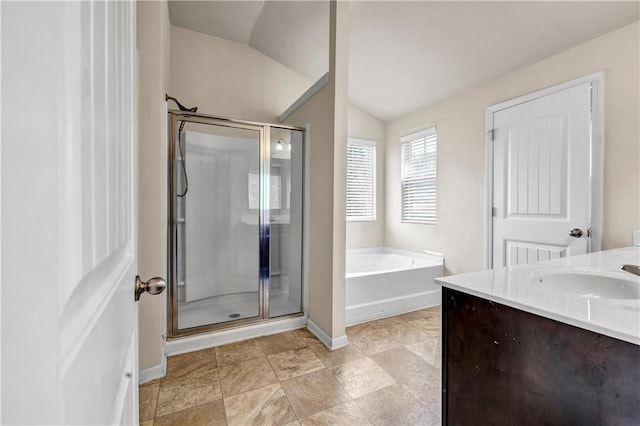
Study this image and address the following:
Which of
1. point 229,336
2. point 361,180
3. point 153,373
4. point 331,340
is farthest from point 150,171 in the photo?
point 361,180

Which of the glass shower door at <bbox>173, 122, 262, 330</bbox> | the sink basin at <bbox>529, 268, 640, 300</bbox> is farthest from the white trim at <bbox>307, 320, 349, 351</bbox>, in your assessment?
the sink basin at <bbox>529, 268, 640, 300</bbox>

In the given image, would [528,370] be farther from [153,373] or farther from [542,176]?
[542,176]

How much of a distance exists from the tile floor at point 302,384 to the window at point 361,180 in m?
1.94

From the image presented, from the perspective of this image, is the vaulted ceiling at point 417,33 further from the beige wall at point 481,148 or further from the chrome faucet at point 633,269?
the chrome faucet at point 633,269

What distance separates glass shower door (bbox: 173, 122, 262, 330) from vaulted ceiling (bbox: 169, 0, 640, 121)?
1.17 m

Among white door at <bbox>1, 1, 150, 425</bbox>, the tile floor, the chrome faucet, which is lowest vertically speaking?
the tile floor

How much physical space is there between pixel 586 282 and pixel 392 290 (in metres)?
1.72

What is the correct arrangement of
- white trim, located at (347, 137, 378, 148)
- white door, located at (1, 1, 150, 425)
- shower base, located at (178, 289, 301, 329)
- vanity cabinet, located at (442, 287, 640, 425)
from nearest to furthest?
white door, located at (1, 1, 150, 425) → vanity cabinet, located at (442, 287, 640, 425) → shower base, located at (178, 289, 301, 329) → white trim, located at (347, 137, 378, 148)

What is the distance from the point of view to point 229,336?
7.37 feet

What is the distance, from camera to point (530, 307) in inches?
31.8

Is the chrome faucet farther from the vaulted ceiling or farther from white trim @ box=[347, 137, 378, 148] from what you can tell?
white trim @ box=[347, 137, 378, 148]

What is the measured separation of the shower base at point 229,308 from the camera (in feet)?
7.72

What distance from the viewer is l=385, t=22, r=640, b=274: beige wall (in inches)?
77.8

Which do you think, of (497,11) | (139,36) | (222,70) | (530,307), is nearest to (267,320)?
(530,307)
